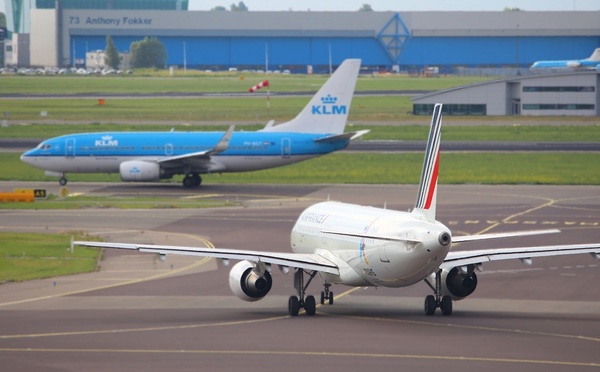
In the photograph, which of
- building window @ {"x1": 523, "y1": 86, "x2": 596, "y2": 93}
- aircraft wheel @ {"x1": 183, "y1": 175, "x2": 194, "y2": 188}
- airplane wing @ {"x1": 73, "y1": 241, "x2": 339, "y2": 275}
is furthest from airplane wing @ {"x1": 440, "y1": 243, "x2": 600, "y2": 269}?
building window @ {"x1": 523, "y1": 86, "x2": 596, "y2": 93}

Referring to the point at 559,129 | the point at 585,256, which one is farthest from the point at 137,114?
the point at 585,256

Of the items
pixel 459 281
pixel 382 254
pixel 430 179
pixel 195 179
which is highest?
pixel 430 179

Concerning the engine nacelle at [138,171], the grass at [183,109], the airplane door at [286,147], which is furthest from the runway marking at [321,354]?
the grass at [183,109]

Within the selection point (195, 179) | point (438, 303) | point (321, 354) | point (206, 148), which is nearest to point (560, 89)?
point (206, 148)

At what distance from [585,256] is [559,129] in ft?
242

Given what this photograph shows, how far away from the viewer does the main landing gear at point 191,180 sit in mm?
83625

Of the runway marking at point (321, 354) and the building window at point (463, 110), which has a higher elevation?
the building window at point (463, 110)

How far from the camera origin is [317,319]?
37.8m

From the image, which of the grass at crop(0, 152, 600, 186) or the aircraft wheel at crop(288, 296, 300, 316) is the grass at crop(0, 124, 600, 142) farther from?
the aircraft wheel at crop(288, 296, 300, 316)

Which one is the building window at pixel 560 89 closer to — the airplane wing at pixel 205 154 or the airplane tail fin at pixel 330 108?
the airplane tail fin at pixel 330 108

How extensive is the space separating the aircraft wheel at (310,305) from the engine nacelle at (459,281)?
13.9 feet

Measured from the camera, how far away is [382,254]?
35.8m

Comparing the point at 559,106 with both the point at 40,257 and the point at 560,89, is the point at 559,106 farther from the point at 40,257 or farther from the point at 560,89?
the point at 40,257

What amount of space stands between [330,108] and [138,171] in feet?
45.6
